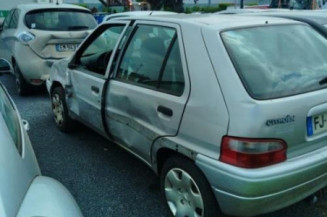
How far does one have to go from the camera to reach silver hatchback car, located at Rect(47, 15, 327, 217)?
87.3 inches

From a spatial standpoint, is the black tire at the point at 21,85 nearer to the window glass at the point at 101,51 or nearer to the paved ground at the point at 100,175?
the paved ground at the point at 100,175

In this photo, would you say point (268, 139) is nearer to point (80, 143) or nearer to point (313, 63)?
point (313, 63)

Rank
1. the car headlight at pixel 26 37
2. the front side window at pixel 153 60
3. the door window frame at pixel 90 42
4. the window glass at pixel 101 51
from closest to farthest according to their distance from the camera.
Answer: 1. the front side window at pixel 153 60
2. the door window frame at pixel 90 42
3. the window glass at pixel 101 51
4. the car headlight at pixel 26 37

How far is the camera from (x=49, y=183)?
1834mm

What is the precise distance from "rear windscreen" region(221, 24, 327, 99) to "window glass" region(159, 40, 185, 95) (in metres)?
0.37

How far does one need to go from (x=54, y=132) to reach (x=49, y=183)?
10.1 feet

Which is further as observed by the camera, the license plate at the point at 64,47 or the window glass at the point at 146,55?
the license plate at the point at 64,47

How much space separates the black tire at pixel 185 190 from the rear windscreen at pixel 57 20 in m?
4.40

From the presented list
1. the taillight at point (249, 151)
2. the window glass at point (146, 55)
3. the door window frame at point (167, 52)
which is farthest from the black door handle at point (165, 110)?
the taillight at point (249, 151)

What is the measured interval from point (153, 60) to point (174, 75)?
0.38 metres

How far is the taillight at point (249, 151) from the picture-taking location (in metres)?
2.20

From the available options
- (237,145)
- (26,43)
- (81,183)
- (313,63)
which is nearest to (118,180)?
(81,183)

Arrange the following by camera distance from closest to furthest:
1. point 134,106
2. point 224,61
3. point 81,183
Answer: point 224,61, point 134,106, point 81,183

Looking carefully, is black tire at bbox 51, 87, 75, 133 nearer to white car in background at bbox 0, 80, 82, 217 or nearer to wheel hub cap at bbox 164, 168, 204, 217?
wheel hub cap at bbox 164, 168, 204, 217
